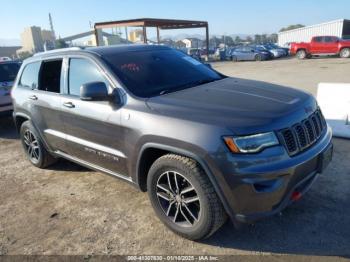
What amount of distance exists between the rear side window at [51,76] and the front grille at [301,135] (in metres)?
2.95

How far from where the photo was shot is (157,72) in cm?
376

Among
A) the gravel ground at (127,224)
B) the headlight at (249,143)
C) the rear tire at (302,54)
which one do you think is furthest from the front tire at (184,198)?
the rear tire at (302,54)

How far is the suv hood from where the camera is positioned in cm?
262

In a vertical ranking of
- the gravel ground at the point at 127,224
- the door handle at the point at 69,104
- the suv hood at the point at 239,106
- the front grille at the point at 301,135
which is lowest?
the gravel ground at the point at 127,224

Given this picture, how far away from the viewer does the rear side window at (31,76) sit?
4.82 metres

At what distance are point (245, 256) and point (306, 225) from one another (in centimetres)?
77

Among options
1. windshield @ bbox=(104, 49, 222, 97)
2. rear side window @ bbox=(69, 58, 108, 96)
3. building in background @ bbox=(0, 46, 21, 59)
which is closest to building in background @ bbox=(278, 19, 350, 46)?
windshield @ bbox=(104, 49, 222, 97)

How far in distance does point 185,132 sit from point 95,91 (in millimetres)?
1082

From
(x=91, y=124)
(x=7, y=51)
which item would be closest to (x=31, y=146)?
(x=91, y=124)

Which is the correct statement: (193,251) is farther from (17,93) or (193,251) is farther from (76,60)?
(17,93)

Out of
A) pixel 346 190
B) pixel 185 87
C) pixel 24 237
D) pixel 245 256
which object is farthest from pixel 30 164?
pixel 346 190

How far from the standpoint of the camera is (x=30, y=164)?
218 inches

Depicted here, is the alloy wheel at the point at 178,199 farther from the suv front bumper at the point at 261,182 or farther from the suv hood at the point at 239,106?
the suv hood at the point at 239,106

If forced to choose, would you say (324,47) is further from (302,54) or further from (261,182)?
(261,182)
